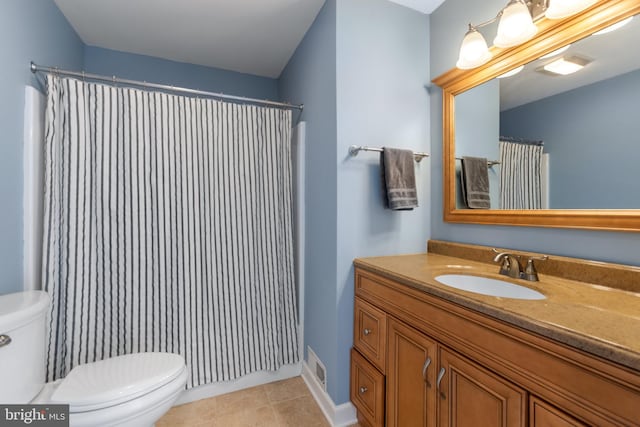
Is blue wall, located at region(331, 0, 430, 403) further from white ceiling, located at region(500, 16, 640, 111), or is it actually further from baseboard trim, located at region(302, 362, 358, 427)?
white ceiling, located at region(500, 16, 640, 111)

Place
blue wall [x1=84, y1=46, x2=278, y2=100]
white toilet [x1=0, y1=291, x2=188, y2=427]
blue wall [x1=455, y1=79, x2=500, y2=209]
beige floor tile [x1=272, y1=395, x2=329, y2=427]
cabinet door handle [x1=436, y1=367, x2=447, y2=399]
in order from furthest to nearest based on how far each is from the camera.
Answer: blue wall [x1=84, y1=46, x2=278, y2=100] < beige floor tile [x1=272, y1=395, x2=329, y2=427] < blue wall [x1=455, y1=79, x2=500, y2=209] < white toilet [x1=0, y1=291, x2=188, y2=427] < cabinet door handle [x1=436, y1=367, x2=447, y2=399]

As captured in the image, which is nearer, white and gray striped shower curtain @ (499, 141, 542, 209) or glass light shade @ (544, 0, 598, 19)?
glass light shade @ (544, 0, 598, 19)

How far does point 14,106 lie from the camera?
1.24 meters

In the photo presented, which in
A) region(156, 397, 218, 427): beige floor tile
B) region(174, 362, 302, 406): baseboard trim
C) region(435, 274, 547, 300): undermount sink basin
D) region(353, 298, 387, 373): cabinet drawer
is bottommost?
region(156, 397, 218, 427): beige floor tile

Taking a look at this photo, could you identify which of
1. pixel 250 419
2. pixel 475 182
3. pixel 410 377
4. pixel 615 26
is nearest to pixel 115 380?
pixel 250 419

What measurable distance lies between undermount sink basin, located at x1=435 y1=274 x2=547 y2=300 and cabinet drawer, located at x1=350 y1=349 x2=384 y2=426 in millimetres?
539

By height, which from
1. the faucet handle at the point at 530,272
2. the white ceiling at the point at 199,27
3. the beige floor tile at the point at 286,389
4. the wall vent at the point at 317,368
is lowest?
the beige floor tile at the point at 286,389

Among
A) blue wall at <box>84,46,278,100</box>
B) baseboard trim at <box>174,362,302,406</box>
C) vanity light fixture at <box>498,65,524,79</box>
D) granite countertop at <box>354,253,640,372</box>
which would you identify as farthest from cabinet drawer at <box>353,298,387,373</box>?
blue wall at <box>84,46,278,100</box>

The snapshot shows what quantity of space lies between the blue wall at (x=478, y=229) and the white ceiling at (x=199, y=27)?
763mm

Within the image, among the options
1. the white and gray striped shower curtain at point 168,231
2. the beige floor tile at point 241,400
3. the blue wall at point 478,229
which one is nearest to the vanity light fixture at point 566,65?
the blue wall at point 478,229

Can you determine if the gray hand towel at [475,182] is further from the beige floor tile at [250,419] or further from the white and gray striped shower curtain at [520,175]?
the beige floor tile at [250,419]

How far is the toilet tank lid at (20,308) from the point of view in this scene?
37.2 inches

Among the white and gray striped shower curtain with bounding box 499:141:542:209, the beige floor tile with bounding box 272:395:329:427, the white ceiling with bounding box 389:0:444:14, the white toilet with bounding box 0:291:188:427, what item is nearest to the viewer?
the white toilet with bounding box 0:291:188:427

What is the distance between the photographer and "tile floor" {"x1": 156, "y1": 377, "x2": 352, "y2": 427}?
143 cm
